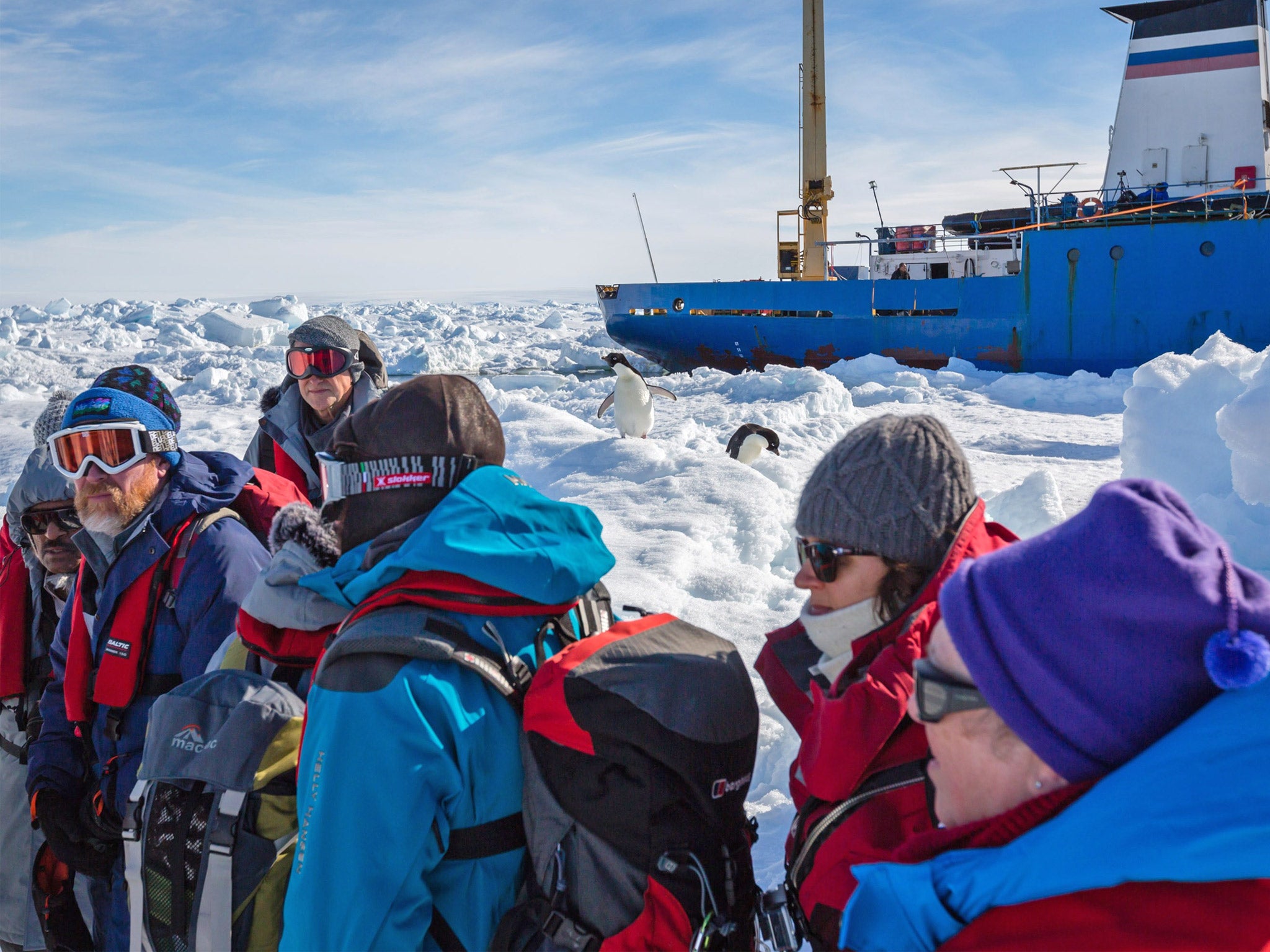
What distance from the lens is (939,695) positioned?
0.83 metres

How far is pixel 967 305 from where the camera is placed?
15.3m

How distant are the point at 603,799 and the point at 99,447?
147cm

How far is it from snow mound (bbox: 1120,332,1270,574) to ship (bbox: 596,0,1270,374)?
28.5 ft

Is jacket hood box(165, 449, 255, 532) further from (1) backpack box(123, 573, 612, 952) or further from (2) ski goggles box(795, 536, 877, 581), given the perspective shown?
(2) ski goggles box(795, 536, 877, 581)

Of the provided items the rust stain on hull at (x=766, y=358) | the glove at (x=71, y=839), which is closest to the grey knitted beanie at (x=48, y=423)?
the glove at (x=71, y=839)

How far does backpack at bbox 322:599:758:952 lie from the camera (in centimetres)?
115

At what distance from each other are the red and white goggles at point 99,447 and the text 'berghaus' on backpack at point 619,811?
1.28m

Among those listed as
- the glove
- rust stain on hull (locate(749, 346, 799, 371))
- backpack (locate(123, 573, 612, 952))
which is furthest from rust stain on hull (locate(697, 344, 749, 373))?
backpack (locate(123, 573, 612, 952))

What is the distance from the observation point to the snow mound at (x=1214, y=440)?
136 inches

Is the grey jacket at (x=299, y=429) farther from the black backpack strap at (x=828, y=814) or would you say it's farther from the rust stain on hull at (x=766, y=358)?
the rust stain on hull at (x=766, y=358)

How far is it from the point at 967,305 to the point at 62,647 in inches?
609

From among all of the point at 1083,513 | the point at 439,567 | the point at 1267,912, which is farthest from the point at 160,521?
the point at 1267,912

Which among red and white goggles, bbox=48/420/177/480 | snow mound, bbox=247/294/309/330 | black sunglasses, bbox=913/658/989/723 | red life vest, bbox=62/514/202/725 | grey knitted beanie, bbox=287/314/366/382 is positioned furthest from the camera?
snow mound, bbox=247/294/309/330

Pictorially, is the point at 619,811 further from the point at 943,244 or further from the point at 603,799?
the point at 943,244
